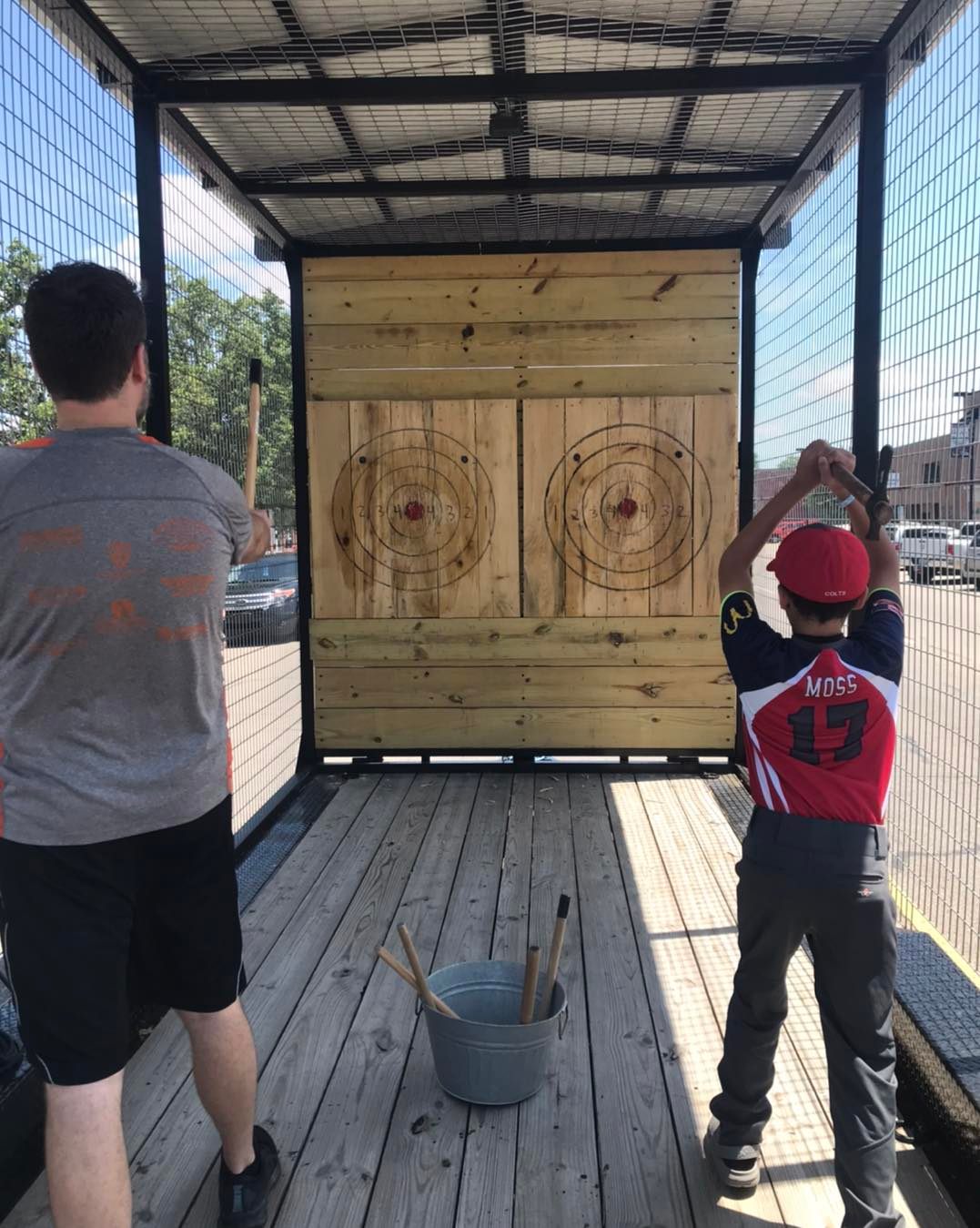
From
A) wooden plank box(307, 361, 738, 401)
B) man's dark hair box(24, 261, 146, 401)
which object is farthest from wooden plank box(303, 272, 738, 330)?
man's dark hair box(24, 261, 146, 401)

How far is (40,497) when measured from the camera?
1.32 m

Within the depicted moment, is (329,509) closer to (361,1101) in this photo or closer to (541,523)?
(541,523)

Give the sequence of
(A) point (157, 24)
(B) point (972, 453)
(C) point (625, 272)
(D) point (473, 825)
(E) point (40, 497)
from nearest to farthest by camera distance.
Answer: (E) point (40, 497)
(B) point (972, 453)
(A) point (157, 24)
(D) point (473, 825)
(C) point (625, 272)

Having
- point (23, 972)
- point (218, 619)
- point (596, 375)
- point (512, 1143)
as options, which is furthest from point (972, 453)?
point (596, 375)

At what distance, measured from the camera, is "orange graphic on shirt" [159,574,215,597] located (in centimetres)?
139

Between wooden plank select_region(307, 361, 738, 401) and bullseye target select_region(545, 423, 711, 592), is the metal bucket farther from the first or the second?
wooden plank select_region(307, 361, 738, 401)

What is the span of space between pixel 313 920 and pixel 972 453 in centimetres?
230

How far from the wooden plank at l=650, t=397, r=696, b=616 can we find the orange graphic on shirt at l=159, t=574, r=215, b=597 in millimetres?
3292

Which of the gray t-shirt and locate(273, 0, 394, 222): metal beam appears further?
locate(273, 0, 394, 222): metal beam

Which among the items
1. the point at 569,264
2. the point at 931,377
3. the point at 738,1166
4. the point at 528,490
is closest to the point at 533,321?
the point at 569,264

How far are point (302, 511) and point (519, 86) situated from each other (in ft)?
7.62

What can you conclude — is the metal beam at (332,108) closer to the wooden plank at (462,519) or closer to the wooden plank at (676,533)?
the wooden plank at (462,519)

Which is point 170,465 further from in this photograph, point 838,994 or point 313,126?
point 313,126

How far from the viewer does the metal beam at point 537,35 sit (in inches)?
102
